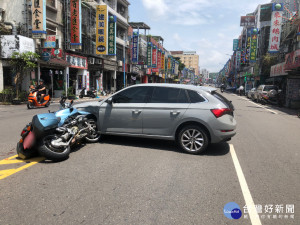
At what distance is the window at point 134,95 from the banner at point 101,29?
2352cm

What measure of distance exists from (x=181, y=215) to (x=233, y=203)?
0.89 meters

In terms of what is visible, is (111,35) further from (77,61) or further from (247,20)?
(247,20)

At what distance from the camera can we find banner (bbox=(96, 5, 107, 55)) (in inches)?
1094

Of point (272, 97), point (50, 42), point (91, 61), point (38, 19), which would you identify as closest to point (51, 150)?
point (38, 19)

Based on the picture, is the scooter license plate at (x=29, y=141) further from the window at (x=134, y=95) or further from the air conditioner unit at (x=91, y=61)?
the air conditioner unit at (x=91, y=61)

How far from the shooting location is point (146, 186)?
3.97 meters

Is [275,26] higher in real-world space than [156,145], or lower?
higher

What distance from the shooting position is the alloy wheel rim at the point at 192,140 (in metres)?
5.75

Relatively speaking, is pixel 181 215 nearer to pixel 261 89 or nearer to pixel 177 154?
pixel 177 154

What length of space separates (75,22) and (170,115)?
70.2 feet

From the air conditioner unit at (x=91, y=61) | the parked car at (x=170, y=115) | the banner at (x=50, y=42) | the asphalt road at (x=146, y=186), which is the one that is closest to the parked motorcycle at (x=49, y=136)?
the asphalt road at (x=146, y=186)

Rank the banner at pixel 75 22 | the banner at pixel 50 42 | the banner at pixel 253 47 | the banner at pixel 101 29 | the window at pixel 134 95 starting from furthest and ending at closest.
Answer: the banner at pixel 253 47, the banner at pixel 101 29, the banner at pixel 75 22, the banner at pixel 50 42, the window at pixel 134 95

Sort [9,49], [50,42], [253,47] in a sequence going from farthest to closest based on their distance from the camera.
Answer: [253,47], [50,42], [9,49]

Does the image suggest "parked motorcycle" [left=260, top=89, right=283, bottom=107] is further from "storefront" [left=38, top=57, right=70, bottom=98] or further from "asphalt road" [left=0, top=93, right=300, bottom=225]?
"storefront" [left=38, top=57, right=70, bottom=98]
